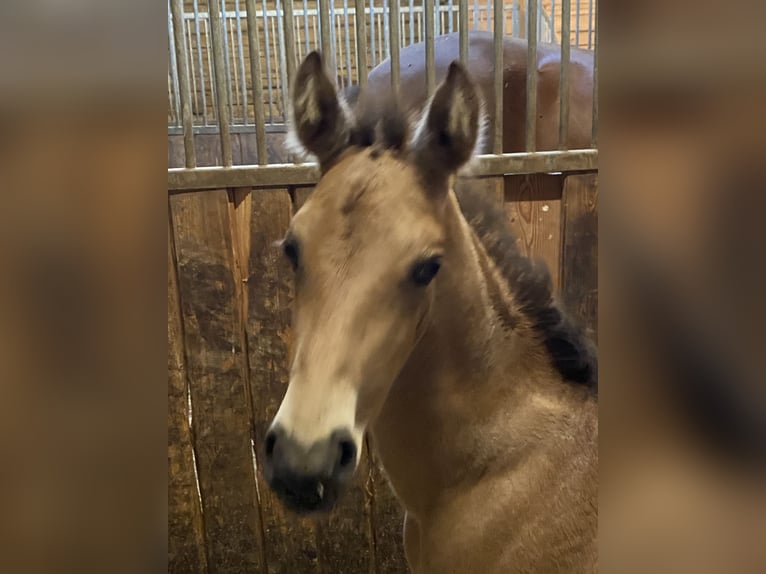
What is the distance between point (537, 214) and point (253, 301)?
62 centimetres

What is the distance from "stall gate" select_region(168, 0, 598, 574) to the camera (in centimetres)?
118

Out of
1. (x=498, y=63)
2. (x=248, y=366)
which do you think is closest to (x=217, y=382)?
(x=248, y=366)

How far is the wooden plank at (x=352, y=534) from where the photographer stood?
4.71ft

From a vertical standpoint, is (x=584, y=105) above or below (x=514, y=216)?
above

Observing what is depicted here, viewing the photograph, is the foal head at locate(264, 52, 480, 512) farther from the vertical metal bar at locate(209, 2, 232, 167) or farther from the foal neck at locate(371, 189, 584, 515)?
the vertical metal bar at locate(209, 2, 232, 167)

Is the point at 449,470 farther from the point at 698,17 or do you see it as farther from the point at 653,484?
the point at 698,17

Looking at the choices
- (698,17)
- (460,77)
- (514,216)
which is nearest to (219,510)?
(514,216)

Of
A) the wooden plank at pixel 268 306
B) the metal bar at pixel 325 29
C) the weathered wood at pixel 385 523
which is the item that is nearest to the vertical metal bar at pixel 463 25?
the metal bar at pixel 325 29

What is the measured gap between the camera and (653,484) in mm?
282

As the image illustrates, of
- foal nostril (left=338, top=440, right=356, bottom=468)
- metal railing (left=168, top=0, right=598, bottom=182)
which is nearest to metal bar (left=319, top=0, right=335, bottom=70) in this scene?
metal railing (left=168, top=0, right=598, bottom=182)

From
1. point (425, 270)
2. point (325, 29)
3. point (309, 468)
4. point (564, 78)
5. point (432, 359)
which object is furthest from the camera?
point (564, 78)

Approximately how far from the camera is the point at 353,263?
69cm

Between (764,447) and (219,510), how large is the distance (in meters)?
1.38

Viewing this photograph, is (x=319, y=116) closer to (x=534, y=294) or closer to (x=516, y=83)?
(x=534, y=294)
